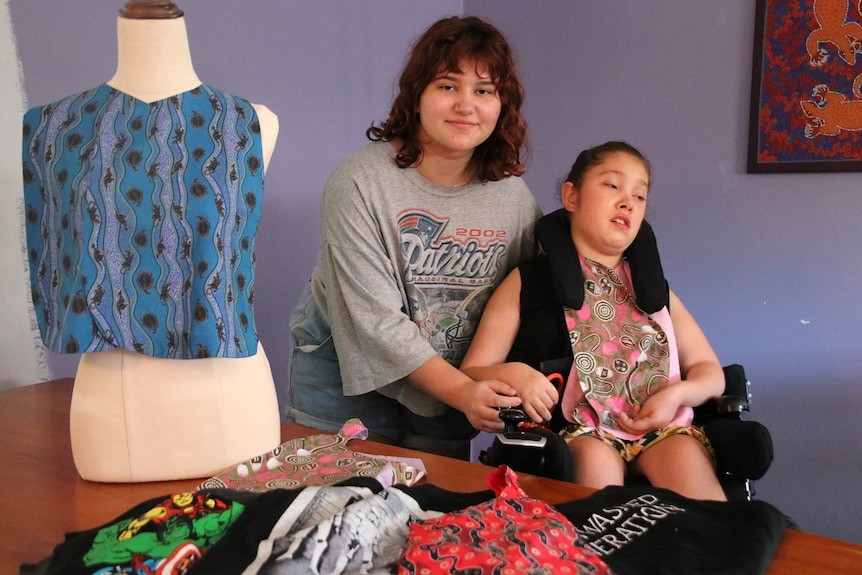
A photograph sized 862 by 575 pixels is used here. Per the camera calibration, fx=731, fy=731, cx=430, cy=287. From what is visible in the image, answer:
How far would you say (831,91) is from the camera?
2.28m

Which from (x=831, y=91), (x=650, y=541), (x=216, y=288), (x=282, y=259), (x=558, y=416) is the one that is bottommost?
(x=558, y=416)

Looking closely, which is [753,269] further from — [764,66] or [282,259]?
[282,259]

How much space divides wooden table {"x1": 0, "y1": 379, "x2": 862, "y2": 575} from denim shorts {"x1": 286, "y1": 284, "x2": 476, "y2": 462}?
22cm

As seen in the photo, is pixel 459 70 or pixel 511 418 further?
pixel 459 70

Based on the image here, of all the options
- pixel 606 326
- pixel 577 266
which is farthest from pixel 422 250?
pixel 606 326

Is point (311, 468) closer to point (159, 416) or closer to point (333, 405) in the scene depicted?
point (159, 416)

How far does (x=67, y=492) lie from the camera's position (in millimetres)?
1093

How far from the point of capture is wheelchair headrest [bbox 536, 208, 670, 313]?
1.59 meters

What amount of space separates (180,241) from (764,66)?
2.05 m

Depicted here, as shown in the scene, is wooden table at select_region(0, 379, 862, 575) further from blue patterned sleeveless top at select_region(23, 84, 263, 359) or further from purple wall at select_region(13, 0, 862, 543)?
purple wall at select_region(13, 0, 862, 543)

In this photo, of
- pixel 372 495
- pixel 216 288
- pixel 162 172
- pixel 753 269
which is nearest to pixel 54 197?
pixel 162 172

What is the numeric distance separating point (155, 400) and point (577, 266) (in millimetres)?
932

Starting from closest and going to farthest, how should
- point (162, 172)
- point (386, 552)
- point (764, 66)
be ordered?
point (386, 552) < point (162, 172) < point (764, 66)

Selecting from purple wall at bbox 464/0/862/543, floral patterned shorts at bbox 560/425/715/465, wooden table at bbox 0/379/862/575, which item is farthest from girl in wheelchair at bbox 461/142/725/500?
purple wall at bbox 464/0/862/543
